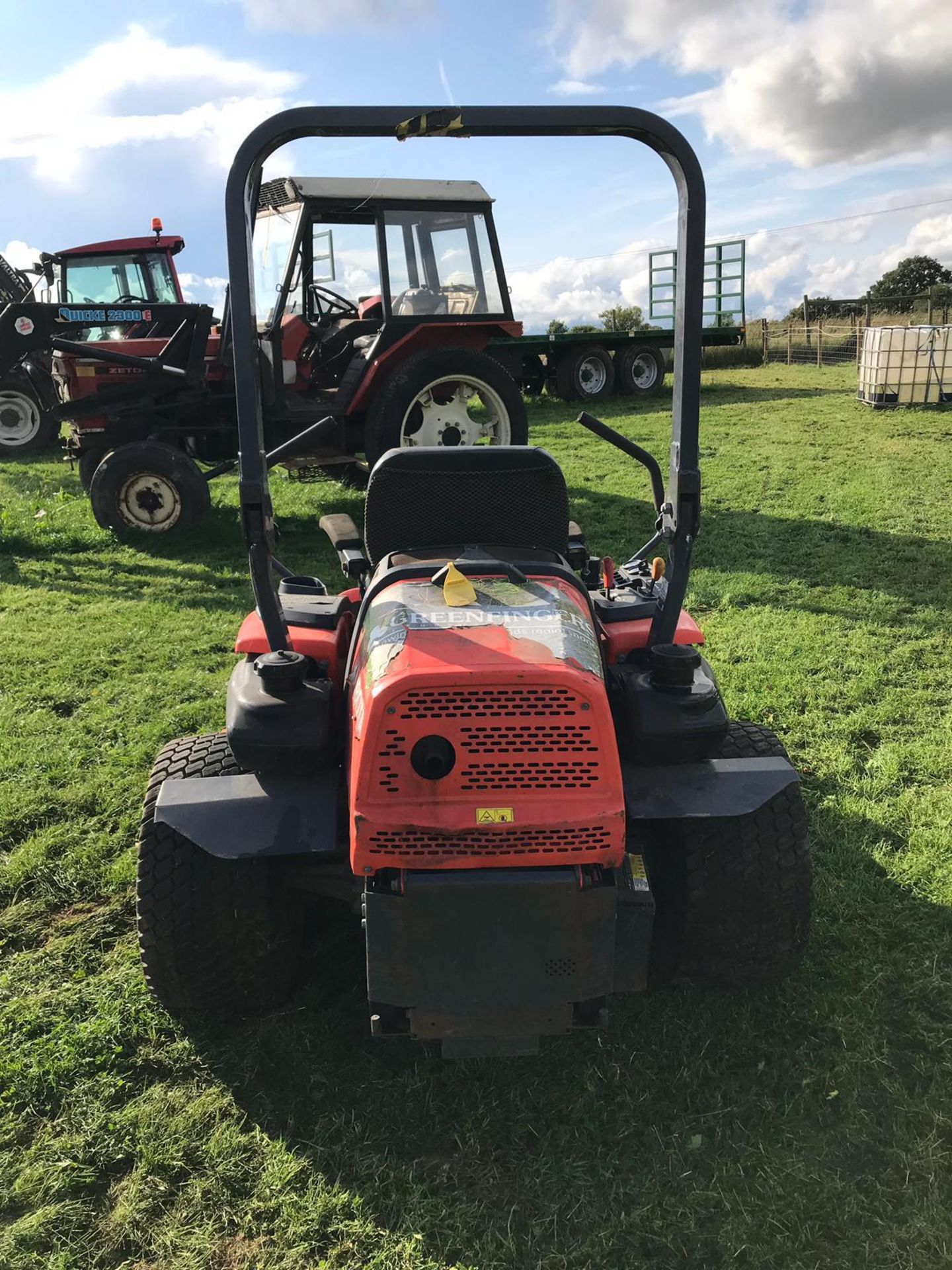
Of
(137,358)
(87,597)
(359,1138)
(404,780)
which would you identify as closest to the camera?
(404,780)

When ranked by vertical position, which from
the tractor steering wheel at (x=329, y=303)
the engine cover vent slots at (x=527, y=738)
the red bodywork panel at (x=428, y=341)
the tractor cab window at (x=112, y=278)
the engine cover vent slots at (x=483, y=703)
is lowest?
the engine cover vent slots at (x=527, y=738)

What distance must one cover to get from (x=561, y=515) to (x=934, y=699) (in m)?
2.48

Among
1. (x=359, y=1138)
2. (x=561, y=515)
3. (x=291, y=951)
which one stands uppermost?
(x=561, y=515)

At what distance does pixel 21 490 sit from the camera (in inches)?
388

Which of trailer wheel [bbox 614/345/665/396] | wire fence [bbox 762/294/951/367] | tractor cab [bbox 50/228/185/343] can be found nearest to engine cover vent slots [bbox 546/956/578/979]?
tractor cab [bbox 50/228/185/343]

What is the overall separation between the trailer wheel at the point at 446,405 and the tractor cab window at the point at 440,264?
698 mm

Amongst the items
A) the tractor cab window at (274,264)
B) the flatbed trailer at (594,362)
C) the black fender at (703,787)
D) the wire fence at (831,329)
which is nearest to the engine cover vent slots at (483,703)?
the black fender at (703,787)

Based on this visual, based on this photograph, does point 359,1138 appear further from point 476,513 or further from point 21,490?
point 21,490

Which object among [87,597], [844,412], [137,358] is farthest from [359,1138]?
[844,412]

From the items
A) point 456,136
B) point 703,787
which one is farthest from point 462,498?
point 703,787

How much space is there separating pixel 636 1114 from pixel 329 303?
7437 mm

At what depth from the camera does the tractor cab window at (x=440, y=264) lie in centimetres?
815

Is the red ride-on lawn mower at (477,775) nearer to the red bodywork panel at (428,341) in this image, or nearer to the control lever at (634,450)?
Answer: the control lever at (634,450)

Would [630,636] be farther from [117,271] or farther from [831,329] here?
[831,329]
